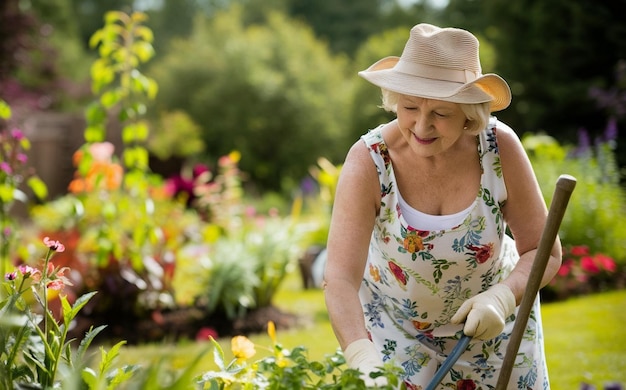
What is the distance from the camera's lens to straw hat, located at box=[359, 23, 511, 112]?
6.41 ft

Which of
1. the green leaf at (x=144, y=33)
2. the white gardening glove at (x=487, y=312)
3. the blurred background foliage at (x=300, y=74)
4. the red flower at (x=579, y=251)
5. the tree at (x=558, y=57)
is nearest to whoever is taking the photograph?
the white gardening glove at (x=487, y=312)

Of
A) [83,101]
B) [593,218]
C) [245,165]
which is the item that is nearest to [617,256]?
[593,218]

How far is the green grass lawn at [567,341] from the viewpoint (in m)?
4.02

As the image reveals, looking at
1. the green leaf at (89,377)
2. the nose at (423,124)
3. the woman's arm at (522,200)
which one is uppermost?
the nose at (423,124)

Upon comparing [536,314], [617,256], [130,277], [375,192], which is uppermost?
[375,192]

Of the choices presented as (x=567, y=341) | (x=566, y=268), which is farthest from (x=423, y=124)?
(x=566, y=268)

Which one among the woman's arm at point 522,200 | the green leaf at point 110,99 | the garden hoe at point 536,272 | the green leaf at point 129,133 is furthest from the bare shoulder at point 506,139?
the green leaf at point 129,133

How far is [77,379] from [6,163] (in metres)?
2.35

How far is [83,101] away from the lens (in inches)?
878

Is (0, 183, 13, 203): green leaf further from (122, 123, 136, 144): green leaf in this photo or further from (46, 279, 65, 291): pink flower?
(46, 279, 65, 291): pink flower

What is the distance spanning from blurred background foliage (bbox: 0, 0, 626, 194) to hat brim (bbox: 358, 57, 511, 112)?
26.0 ft

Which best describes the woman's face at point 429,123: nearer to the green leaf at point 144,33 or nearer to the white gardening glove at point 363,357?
the white gardening glove at point 363,357

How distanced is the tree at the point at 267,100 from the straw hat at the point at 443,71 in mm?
14277

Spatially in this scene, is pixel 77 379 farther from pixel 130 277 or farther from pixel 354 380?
pixel 130 277
